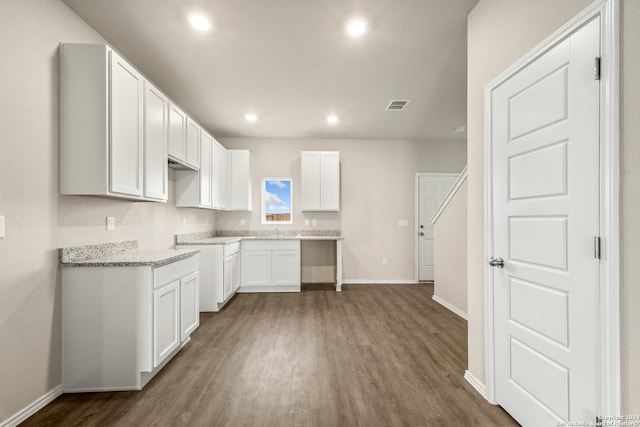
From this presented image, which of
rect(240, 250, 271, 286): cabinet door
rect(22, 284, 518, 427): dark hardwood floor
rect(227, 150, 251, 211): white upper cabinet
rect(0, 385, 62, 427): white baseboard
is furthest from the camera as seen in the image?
rect(227, 150, 251, 211): white upper cabinet

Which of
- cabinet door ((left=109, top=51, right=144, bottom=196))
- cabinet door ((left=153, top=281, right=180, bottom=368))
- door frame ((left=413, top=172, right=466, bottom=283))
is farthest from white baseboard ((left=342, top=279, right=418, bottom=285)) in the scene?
cabinet door ((left=109, top=51, right=144, bottom=196))

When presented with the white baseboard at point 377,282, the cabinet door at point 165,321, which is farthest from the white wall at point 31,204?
the white baseboard at point 377,282

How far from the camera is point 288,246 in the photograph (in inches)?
191

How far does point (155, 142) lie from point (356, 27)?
2.02 m

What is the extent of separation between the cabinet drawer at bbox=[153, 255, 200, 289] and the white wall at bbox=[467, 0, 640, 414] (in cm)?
241

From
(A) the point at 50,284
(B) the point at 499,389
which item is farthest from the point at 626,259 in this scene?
(A) the point at 50,284

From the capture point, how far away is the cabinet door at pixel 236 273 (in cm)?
446

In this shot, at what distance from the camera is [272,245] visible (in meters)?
4.84

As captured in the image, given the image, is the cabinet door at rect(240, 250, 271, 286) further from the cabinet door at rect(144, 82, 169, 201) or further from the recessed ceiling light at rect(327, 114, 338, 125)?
the recessed ceiling light at rect(327, 114, 338, 125)

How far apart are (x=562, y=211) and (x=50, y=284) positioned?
10.3 feet

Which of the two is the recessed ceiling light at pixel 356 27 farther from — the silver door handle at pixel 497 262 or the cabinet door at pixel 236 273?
the cabinet door at pixel 236 273

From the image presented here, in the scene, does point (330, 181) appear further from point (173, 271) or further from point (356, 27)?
point (173, 271)

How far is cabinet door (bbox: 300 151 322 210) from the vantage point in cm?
530

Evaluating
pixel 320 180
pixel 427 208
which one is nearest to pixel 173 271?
pixel 320 180
